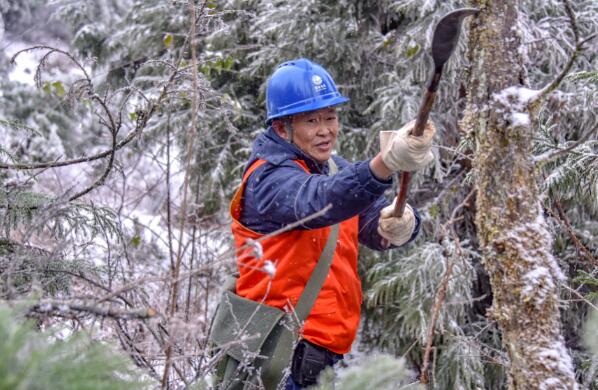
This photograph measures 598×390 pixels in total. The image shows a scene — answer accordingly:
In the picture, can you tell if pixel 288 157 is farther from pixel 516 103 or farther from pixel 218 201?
pixel 218 201

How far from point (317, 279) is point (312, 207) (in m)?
0.44

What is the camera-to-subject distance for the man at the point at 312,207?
2512mm

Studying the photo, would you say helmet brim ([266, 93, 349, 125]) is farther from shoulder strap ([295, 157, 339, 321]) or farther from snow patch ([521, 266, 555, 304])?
snow patch ([521, 266, 555, 304])

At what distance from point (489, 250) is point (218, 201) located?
4.66 m

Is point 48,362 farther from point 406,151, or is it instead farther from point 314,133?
point 314,133

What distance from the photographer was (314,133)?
10.1ft

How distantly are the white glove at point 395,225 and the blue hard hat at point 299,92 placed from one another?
2.01ft

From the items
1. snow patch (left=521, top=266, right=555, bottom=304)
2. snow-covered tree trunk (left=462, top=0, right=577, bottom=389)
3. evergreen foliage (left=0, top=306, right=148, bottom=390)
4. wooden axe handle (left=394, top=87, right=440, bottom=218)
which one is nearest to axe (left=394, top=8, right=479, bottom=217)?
wooden axe handle (left=394, top=87, right=440, bottom=218)

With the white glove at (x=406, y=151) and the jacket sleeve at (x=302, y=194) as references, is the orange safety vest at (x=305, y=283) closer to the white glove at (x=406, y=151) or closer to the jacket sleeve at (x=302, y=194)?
the jacket sleeve at (x=302, y=194)

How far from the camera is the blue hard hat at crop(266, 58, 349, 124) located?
311cm

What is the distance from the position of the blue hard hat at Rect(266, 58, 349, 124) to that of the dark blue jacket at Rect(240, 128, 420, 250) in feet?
0.49

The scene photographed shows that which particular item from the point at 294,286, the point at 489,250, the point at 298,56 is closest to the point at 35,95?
the point at 298,56

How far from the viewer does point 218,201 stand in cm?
654

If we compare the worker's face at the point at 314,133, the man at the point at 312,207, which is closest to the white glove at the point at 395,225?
the man at the point at 312,207
